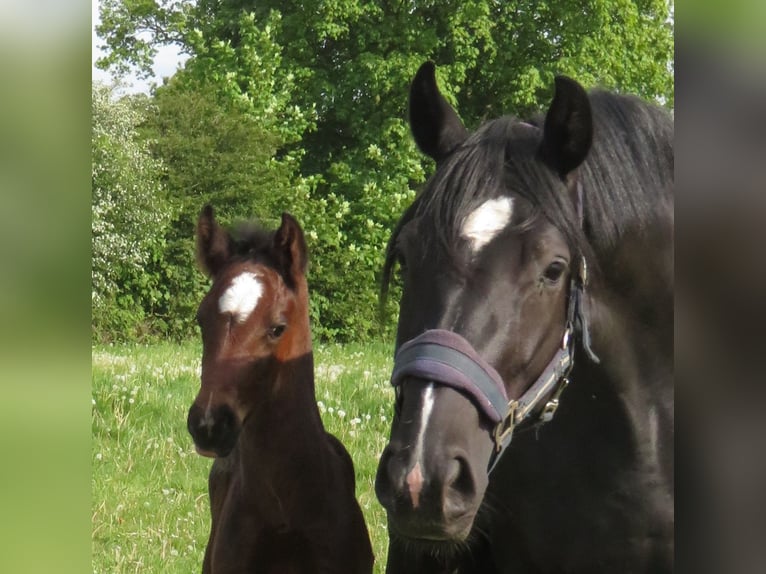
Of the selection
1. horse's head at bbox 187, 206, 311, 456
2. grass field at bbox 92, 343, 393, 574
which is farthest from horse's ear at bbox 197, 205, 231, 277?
grass field at bbox 92, 343, 393, 574

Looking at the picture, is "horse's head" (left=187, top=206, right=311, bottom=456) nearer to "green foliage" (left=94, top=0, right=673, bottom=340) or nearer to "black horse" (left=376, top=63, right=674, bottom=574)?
"green foliage" (left=94, top=0, right=673, bottom=340)

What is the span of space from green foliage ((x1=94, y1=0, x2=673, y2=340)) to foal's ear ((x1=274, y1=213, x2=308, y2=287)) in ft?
0.32

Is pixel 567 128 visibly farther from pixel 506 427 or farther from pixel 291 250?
pixel 291 250

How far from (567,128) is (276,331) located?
1.07 m

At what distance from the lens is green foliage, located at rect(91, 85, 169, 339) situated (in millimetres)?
2461

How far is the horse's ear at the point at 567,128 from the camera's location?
178 centimetres

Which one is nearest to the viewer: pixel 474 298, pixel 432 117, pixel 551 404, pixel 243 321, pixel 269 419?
pixel 474 298

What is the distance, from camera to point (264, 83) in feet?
8.12

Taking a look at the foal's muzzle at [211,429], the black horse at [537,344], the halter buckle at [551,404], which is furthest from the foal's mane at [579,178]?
the foal's muzzle at [211,429]

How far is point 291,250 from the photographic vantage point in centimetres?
246

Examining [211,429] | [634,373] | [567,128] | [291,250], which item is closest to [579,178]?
[567,128]
